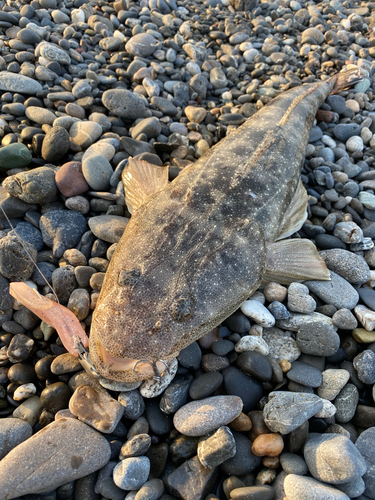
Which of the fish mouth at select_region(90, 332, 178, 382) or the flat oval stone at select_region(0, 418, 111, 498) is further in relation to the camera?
the fish mouth at select_region(90, 332, 178, 382)

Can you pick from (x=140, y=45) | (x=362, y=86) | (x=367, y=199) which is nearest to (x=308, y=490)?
(x=367, y=199)

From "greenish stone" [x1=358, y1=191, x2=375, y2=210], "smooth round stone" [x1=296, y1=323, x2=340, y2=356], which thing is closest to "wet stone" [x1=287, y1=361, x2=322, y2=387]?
"smooth round stone" [x1=296, y1=323, x2=340, y2=356]

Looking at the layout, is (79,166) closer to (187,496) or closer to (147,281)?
(147,281)

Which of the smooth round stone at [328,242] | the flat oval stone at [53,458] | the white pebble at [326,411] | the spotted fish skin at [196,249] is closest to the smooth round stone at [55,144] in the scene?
the spotted fish skin at [196,249]

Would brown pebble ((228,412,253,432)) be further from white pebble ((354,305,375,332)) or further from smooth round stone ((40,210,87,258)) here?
smooth round stone ((40,210,87,258))

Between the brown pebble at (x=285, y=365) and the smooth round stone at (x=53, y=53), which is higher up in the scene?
the smooth round stone at (x=53, y=53)

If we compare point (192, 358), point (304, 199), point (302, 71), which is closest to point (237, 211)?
point (304, 199)

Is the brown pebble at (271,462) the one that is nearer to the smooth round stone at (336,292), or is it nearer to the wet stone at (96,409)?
the wet stone at (96,409)
